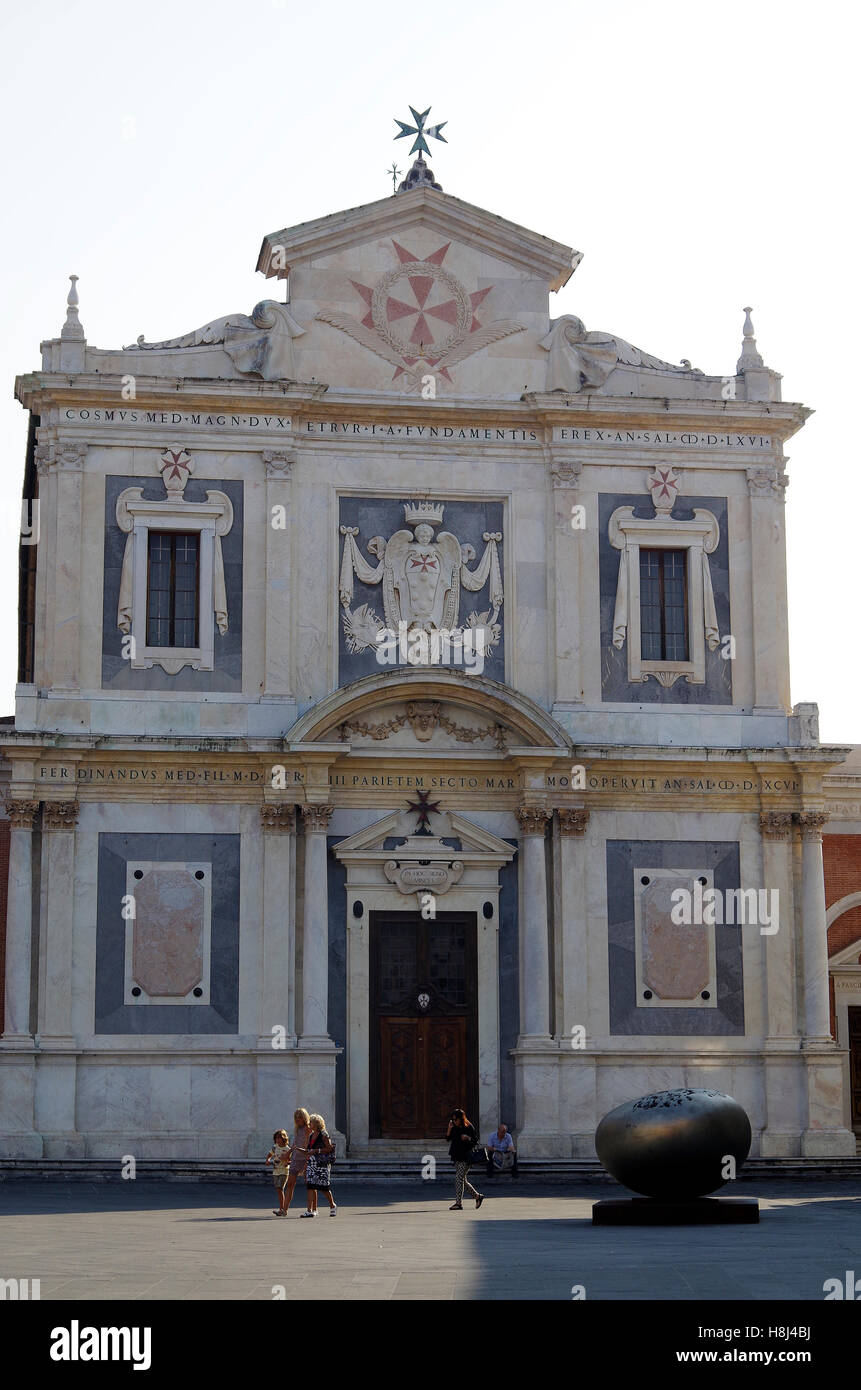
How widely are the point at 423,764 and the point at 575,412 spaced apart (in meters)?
6.56

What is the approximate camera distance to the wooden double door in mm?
31578

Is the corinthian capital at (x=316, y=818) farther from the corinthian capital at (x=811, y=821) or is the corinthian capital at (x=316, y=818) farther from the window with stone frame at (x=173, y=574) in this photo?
the corinthian capital at (x=811, y=821)

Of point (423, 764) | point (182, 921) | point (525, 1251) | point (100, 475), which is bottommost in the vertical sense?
point (525, 1251)

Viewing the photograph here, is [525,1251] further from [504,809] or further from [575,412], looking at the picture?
[575,412]

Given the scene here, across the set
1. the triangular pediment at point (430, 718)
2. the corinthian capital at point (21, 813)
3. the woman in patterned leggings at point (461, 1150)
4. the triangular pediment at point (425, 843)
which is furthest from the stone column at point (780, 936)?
the corinthian capital at point (21, 813)

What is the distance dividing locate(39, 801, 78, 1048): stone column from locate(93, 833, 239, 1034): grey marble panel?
1.56 ft

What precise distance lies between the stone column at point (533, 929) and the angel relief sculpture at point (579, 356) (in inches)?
292

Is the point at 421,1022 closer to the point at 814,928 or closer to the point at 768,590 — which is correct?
the point at 814,928

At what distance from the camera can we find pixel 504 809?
32.6 meters

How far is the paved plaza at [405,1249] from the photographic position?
1447cm

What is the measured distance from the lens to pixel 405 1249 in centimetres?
1834

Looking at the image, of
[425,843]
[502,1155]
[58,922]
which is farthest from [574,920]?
[58,922]

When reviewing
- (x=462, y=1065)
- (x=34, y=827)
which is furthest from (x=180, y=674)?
(x=462, y=1065)

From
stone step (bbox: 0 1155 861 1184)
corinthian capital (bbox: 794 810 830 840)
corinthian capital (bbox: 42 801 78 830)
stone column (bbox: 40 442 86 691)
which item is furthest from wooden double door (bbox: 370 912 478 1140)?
stone column (bbox: 40 442 86 691)
